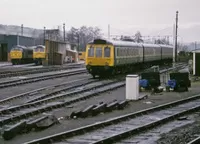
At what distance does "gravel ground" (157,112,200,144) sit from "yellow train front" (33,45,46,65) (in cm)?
4188

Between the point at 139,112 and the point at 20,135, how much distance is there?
5.06 metres

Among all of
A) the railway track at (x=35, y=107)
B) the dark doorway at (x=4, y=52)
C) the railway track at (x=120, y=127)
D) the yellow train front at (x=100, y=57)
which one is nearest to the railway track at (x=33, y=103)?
the railway track at (x=35, y=107)

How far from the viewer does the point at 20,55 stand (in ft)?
178

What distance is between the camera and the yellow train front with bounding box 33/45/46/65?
5318cm

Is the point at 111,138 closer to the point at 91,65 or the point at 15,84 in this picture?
the point at 15,84

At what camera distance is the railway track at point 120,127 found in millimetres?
10016

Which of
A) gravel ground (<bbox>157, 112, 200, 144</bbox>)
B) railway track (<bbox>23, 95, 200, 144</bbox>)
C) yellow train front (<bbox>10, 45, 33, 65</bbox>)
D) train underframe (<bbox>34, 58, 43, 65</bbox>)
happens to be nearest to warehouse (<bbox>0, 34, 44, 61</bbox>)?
yellow train front (<bbox>10, 45, 33, 65</bbox>)

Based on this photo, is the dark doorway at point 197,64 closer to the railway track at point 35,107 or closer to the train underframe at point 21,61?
the railway track at point 35,107

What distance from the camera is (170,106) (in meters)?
16.7

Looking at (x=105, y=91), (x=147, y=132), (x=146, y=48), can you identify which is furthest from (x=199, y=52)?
(x=147, y=132)

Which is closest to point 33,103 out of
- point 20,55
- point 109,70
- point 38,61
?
point 109,70

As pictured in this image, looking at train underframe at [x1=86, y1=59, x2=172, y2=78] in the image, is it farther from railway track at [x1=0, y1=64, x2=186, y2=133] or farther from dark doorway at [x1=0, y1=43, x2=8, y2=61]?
dark doorway at [x1=0, y1=43, x2=8, y2=61]

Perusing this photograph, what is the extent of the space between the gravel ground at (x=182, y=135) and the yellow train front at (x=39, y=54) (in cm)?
4188

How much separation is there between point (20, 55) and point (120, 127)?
43.7 metres
